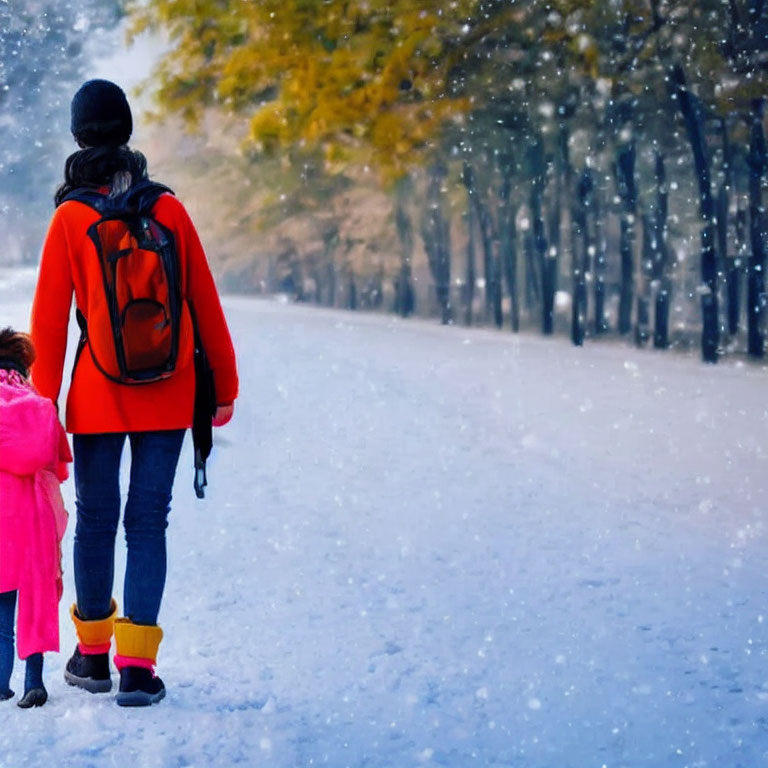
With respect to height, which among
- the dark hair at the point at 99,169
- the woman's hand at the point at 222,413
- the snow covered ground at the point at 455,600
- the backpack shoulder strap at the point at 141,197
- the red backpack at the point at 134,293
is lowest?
the snow covered ground at the point at 455,600

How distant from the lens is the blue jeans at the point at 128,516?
4484 millimetres

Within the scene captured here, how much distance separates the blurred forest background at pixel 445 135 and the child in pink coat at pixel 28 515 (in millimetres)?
8784

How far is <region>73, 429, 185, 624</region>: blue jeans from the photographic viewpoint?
4.48m

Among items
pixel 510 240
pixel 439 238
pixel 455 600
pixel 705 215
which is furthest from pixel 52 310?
pixel 439 238

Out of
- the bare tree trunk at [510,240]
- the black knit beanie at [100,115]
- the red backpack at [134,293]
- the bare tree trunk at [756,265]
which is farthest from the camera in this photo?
the bare tree trunk at [510,240]

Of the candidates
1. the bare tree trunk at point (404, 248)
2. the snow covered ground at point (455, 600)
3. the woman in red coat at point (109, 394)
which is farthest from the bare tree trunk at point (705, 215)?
the woman in red coat at point (109, 394)

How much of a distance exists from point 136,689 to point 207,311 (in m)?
1.27

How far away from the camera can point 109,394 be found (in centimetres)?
437

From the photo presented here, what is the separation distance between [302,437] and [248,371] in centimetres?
564

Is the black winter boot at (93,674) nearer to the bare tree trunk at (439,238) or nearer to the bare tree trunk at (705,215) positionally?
the bare tree trunk at (705,215)

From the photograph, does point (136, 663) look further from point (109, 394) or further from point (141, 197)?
point (141, 197)

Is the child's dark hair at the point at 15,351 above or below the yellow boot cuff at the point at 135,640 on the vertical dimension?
above

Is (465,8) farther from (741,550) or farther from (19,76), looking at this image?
(19,76)

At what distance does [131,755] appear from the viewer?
13.3ft
